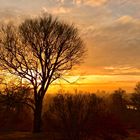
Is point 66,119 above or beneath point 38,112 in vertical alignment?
beneath

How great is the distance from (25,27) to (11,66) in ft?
16.5

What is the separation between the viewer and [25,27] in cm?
3959

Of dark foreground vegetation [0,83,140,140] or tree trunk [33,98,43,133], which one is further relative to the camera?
tree trunk [33,98,43,133]

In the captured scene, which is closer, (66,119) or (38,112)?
(66,119)

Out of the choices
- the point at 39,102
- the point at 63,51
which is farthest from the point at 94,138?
the point at 63,51

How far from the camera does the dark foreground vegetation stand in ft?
81.1

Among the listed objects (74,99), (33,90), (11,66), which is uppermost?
(11,66)

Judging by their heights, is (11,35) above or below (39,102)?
above

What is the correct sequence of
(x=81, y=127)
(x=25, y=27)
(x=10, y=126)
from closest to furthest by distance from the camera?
(x=81, y=127) < (x=25, y=27) < (x=10, y=126)

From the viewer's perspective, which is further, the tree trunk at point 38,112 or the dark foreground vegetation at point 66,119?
the tree trunk at point 38,112

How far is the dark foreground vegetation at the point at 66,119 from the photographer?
2473 centimetres

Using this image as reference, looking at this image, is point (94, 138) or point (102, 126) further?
point (102, 126)

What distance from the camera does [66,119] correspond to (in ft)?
82.0

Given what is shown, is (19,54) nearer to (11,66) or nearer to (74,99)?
(11,66)
